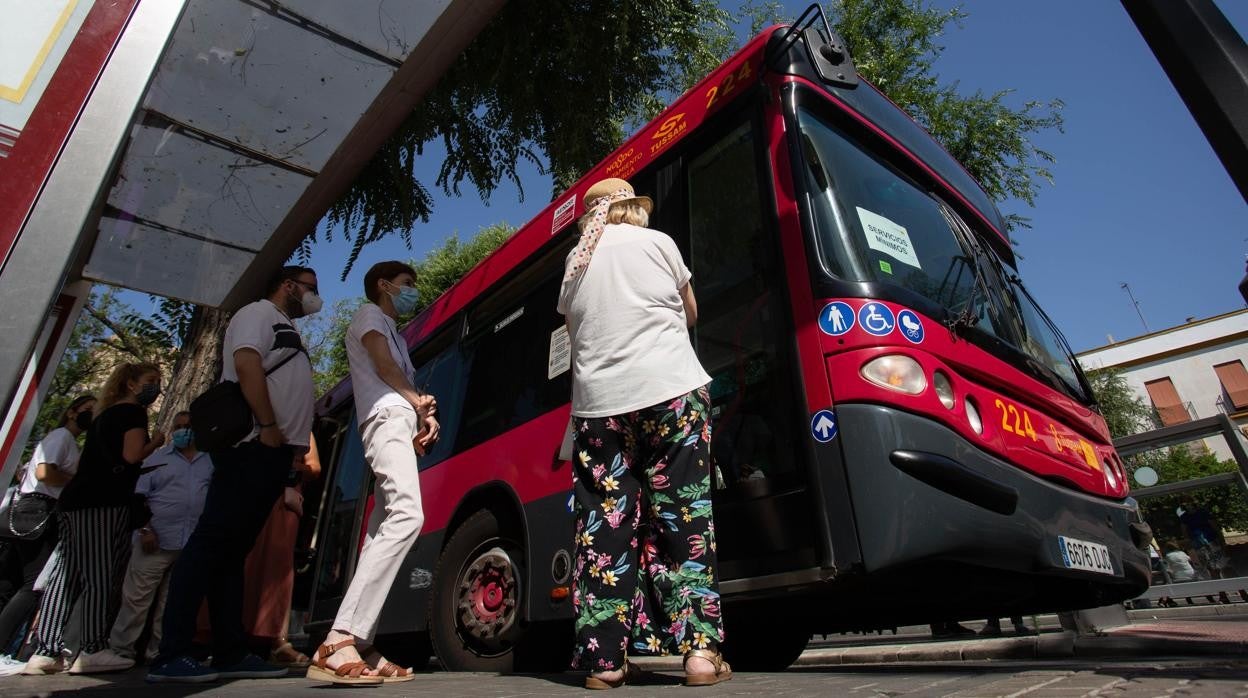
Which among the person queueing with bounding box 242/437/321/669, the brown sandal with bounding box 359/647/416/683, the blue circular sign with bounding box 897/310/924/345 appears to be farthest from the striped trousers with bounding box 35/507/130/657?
the blue circular sign with bounding box 897/310/924/345

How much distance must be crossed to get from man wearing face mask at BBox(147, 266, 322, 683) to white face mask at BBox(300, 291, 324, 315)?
5.9 inches

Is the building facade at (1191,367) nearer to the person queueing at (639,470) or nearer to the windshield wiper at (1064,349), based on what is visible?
the windshield wiper at (1064,349)

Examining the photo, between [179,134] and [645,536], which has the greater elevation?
[179,134]

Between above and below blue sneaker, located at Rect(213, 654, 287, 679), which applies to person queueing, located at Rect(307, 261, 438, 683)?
above

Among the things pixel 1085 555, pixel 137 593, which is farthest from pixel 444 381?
pixel 1085 555

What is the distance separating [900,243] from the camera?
117 inches

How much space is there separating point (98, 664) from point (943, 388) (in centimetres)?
453

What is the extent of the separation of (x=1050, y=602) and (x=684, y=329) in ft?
7.46

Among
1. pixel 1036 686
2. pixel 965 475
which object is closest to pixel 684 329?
pixel 965 475

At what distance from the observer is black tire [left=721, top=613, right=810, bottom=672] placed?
12.6 feet

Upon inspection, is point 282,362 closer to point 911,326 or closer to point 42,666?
point 42,666

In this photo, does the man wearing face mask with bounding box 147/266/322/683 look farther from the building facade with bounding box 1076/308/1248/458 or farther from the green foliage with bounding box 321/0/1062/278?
the building facade with bounding box 1076/308/1248/458

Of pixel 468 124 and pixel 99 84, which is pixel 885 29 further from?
pixel 99 84

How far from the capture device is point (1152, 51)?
2078 millimetres
